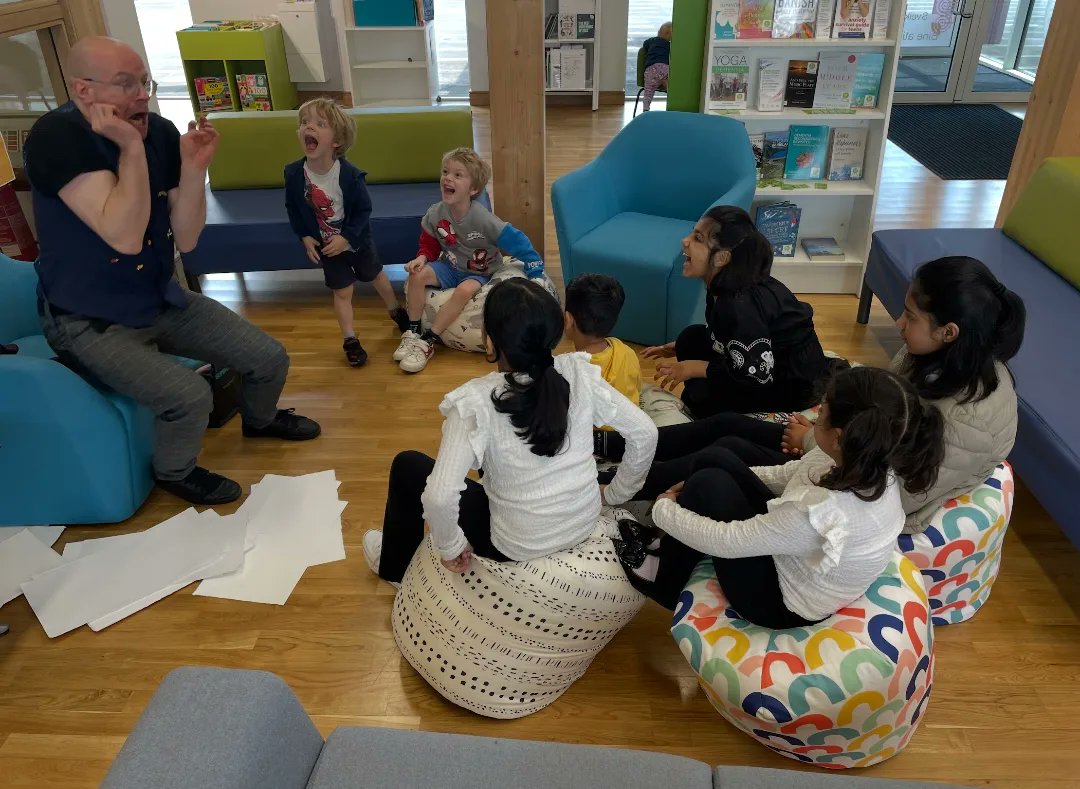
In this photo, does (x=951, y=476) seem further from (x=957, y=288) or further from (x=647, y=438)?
(x=647, y=438)

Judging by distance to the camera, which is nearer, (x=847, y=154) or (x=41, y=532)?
(x=41, y=532)

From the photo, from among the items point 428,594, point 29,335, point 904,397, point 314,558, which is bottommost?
point 314,558

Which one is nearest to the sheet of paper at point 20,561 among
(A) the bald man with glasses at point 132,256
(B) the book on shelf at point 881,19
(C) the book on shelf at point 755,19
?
(A) the bald man with glasses at point 132,256

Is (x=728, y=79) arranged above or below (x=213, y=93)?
above

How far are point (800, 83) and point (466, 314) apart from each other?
1958 mm

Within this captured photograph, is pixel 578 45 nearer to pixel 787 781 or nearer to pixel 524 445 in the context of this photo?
pixel 524 445

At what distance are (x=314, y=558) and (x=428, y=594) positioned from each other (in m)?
0.62

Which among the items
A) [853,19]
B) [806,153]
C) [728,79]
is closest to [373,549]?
[728,79]

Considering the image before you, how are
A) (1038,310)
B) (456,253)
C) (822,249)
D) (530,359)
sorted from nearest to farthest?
(530,359)
(1038,310)
(456,253)
(822,249)

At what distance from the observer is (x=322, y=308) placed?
4172mm

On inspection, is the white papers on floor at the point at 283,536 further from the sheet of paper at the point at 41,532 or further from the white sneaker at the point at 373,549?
the sheet of paper at the point at 41,532

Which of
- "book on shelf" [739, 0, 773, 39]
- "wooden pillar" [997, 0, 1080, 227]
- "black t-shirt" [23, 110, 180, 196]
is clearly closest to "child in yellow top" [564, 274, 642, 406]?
"black t-shirt" [23, 110, 180, 196]

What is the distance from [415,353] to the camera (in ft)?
11.8

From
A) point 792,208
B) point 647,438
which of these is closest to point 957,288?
point 647,438
